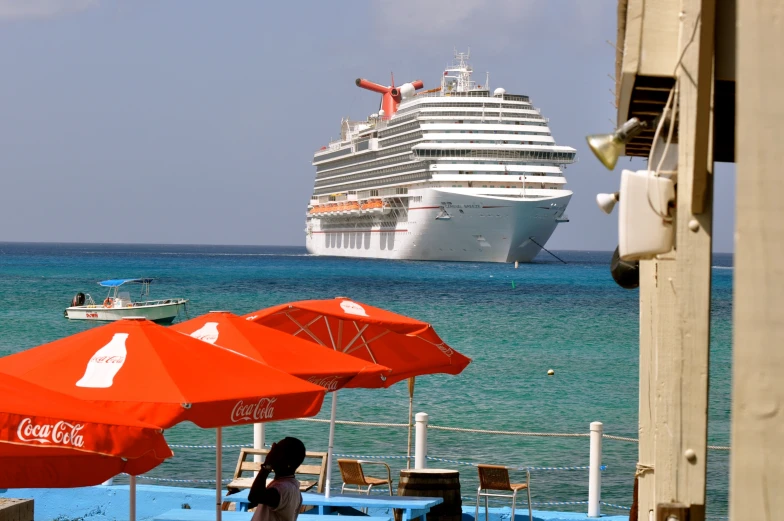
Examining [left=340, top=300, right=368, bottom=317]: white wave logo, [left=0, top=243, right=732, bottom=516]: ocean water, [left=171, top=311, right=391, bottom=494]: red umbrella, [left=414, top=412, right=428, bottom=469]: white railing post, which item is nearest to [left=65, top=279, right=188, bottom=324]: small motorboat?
[left=0, top=243, right=732, bottom=516]: ocean water

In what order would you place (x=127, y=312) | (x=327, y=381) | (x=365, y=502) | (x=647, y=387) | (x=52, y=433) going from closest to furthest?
1. (x=52, y=433)
2. (x=647, y=387)
3. (x=327, y=381)
4. (x=365, y=502)
5. (x=127, y=312)

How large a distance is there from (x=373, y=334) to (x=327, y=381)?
7.16 ft

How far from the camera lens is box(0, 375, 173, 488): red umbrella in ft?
11.6

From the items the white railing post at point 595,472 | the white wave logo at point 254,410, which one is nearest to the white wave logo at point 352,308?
the white railing post at point 595,472

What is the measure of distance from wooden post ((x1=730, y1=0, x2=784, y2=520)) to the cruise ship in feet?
222

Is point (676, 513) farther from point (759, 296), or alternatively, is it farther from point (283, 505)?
point (283, 505)

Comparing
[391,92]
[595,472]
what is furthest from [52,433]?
[391,92]

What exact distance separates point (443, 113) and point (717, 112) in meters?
72.2

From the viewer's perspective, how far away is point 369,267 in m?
87.2

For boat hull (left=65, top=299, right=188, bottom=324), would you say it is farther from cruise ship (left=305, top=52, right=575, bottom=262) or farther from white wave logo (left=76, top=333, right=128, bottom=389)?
cruise ship (left=305, top=52, right=575, bottom=262)

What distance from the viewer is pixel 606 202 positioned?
2887 mm

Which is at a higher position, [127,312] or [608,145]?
[608,145]

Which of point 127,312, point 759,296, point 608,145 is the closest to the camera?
point 759,296

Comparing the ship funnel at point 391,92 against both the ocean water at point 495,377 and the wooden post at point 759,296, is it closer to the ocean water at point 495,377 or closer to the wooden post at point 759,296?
the ocean water at point 495,377
